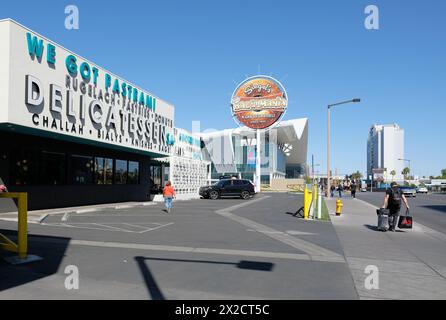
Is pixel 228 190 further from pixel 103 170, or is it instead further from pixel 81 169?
pixel 81 169

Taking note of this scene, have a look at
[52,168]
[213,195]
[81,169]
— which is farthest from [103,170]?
[213,195]

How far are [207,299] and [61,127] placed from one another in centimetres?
1421

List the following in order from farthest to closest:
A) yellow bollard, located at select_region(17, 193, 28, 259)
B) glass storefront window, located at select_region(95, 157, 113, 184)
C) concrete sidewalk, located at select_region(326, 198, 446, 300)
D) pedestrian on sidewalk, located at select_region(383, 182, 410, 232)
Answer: glass storefront window, located at select_region(95, 157, 113, 184)
pedestrian on sidewalk, located at select_region(383, 182, 410, 232)
yellow bollard, located at select_region(17, 193, 28, 259)
concrete sidewalk, located at select_region(326, 198, 446, 300)

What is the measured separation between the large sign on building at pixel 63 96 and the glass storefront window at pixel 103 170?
1.93 metres

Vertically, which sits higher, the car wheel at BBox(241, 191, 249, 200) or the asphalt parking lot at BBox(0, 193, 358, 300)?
the asphalt parking lot at BBox(0, 193, 358, 300)

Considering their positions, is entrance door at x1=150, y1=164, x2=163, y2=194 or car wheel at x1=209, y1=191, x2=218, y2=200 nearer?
car wheel at x1=209, y1=191, x2=218, y2=200

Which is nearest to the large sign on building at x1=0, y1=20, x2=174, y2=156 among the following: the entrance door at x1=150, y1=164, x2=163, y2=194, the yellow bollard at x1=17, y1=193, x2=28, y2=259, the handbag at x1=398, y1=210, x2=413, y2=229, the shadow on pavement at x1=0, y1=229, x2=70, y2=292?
the shadow on pavement at x1=0, y1=229, x2=70, y2=292

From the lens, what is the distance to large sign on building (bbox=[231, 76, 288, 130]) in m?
53.3

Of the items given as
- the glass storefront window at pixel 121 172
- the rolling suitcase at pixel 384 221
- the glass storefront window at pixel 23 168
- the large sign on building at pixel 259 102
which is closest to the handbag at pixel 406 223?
the rolling suitcase at pixel 384 221

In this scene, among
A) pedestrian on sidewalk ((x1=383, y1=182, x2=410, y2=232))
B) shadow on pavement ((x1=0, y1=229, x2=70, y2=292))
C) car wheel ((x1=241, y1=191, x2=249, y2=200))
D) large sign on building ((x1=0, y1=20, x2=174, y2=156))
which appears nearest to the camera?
shadow on pavement ((x1=0, y1=229, x2=70, y2=292))

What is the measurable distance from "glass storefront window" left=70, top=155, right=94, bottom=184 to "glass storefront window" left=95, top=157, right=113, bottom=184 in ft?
1.82

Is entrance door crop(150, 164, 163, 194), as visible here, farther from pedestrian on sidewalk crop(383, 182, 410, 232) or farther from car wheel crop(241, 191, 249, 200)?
pedestrian on sidewalk crop(383, 182, 410, 232)

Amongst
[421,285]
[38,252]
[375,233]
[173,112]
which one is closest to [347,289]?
[421,285]

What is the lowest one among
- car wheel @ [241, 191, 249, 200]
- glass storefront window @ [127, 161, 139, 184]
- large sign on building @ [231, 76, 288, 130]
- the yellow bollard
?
car wheel @ [241, 191, 249, 200]
